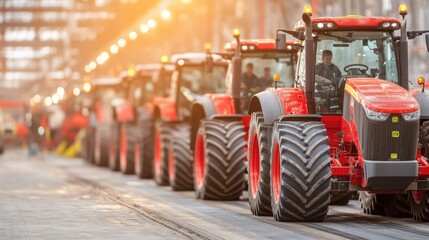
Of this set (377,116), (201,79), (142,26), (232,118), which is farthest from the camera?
(142,26)

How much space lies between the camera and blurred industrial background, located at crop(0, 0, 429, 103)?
140 ft

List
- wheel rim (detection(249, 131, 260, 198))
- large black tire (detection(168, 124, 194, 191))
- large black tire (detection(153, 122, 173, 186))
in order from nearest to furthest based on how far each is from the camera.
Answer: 1. wheel rim (detection(249, 131, 260, 198))
2. large black tire (detection(168, 124, 194, 191))
3. large black tire (detection(153, 122, 173, 186))

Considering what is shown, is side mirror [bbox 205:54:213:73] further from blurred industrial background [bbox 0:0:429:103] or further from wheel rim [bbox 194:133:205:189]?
blurred industrial background [bbox 0:0:429:103]

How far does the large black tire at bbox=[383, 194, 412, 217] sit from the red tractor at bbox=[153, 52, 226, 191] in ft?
27.8

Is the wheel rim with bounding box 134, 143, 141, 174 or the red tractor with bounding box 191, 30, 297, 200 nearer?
the red tractor with bounding box 191, 30, 297, 200

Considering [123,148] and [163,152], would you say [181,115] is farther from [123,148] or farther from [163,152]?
[123,148]

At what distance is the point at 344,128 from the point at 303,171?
1046 mm

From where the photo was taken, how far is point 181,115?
3042 cm

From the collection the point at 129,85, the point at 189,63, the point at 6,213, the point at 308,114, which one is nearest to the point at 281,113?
the point at 308,114

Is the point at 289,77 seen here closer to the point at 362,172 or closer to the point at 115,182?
the point at 362,172

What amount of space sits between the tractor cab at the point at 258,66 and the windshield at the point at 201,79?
14.0 feet

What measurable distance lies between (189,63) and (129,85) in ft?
35.8

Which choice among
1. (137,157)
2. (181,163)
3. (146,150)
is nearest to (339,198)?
(181,163)

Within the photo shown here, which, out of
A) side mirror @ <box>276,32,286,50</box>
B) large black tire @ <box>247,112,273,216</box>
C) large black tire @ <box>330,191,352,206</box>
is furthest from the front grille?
large black tire @ <box>330,191,352,206</box>
